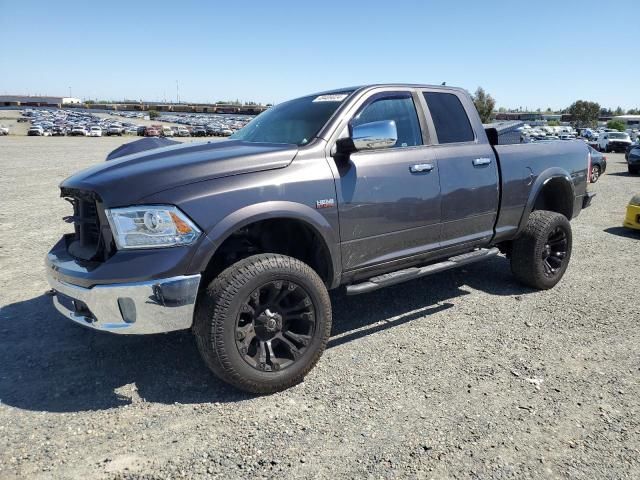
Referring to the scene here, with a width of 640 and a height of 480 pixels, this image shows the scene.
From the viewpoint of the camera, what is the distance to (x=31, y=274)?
17.4ft

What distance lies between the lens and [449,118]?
424 cm

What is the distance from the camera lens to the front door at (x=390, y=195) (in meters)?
3.38

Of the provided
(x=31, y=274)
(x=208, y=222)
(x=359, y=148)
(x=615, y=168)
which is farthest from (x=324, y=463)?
(x=615, y=168)

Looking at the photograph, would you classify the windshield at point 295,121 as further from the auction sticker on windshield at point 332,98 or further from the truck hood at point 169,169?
the truck hood at point 169,169

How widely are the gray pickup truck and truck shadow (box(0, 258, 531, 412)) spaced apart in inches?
19.8

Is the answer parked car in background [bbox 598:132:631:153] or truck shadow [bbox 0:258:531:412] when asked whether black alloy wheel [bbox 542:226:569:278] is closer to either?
truck shadow [bbox 0:258:531:412]

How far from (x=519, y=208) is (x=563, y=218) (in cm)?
67

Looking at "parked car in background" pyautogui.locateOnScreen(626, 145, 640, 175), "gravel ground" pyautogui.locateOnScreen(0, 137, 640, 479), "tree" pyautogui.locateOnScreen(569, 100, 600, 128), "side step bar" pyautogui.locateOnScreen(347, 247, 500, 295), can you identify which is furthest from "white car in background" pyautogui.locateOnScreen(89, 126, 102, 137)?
"tree" pyautogui.locateOnScreen(569, 100, 600, 128)

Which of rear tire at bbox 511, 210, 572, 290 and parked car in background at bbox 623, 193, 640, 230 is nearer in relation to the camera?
rear tire at bbox 511, 210, 572, 290

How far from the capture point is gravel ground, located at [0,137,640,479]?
2.43m

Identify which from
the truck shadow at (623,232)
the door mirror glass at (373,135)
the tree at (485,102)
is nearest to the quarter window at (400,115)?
the door mirror glass at (373,135)

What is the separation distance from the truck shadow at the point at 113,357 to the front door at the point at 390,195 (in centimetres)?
81

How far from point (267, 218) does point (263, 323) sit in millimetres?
665

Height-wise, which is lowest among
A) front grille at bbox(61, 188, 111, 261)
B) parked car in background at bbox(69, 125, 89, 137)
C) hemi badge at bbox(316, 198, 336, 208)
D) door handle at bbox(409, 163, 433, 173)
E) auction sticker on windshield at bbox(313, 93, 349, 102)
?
parked car in background at bbox(69, 125, 89, 137)
